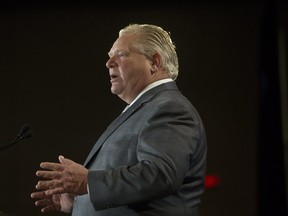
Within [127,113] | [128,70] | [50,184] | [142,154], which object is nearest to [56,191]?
[50,184]

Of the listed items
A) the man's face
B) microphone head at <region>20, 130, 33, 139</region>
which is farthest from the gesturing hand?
the man's face

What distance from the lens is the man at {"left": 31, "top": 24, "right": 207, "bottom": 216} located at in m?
1.20

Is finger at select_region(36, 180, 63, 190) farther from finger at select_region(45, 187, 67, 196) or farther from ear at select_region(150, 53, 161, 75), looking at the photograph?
ear at select_region(150, 53, 161, 75)

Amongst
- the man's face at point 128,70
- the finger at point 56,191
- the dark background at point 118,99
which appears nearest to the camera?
the finger at point 56,191

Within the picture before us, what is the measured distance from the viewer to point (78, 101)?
312 centimetres

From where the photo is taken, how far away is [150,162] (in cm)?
121

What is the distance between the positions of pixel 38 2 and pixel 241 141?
1459mm

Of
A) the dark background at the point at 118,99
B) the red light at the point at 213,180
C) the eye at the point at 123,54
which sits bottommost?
the red light at the point at 213,180

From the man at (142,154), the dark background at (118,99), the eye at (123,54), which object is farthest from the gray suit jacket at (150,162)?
the dark background at (118,99)

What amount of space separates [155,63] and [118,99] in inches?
63.5

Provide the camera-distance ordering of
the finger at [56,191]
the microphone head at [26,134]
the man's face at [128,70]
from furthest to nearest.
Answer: the man's face at [128,70], the microphone head at [26,134], the finger at [56,191]

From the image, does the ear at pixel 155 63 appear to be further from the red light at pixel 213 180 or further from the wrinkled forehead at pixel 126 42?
the red light at pixel 213 180

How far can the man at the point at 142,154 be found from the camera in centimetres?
120

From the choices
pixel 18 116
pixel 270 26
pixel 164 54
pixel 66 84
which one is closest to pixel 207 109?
pixel 270 26
